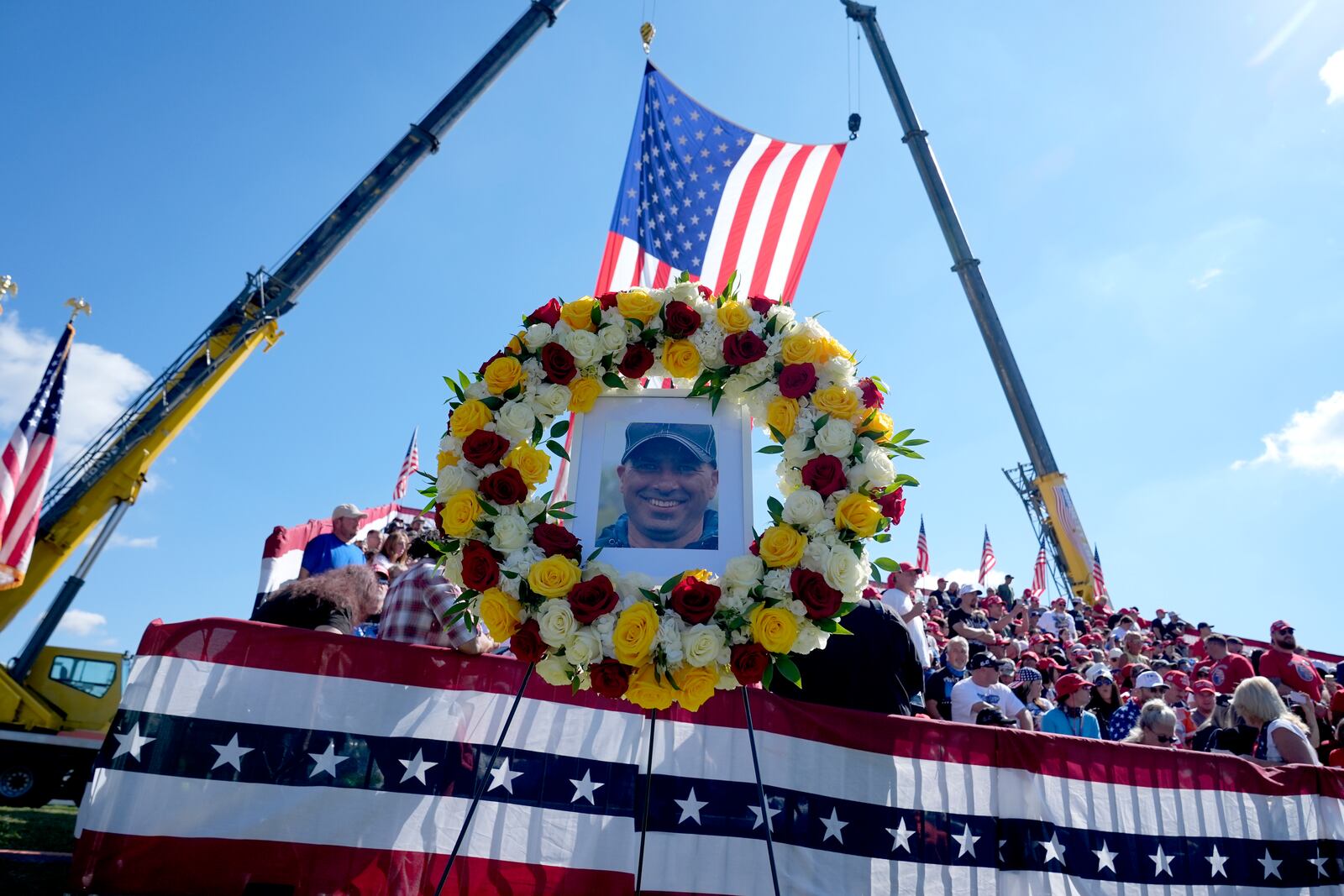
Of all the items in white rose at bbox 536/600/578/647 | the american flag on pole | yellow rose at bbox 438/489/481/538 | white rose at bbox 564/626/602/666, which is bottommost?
white rose at bbox 564/626/602/666

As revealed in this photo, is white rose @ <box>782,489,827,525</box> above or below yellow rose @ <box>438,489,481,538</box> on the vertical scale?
above

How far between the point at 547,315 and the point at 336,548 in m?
4.17

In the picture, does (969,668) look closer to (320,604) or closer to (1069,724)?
(1069,724)

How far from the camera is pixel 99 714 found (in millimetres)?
13047

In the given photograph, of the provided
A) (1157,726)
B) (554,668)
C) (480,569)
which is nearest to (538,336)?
(480,569)

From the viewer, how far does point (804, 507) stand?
3363 mm

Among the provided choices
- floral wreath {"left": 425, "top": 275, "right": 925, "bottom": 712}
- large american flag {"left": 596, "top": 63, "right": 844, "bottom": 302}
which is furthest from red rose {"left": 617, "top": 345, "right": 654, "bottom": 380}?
large american flag {"left": 596, "top": 63, "right": 844, "bottom": 302}

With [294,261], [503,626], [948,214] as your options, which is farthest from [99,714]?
[948,214]

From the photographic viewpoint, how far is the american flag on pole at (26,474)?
34.2 feet

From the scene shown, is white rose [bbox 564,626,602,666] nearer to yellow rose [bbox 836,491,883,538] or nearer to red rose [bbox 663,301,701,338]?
yellow rose [bbox 836,491,883,538]

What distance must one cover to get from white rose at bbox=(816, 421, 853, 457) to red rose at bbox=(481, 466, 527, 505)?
1251 mm

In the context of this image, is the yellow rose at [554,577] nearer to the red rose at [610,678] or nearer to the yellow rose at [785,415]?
the red rose at [610,678]

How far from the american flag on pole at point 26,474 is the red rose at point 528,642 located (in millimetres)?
10045

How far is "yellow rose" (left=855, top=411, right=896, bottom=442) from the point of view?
11.7 feet
